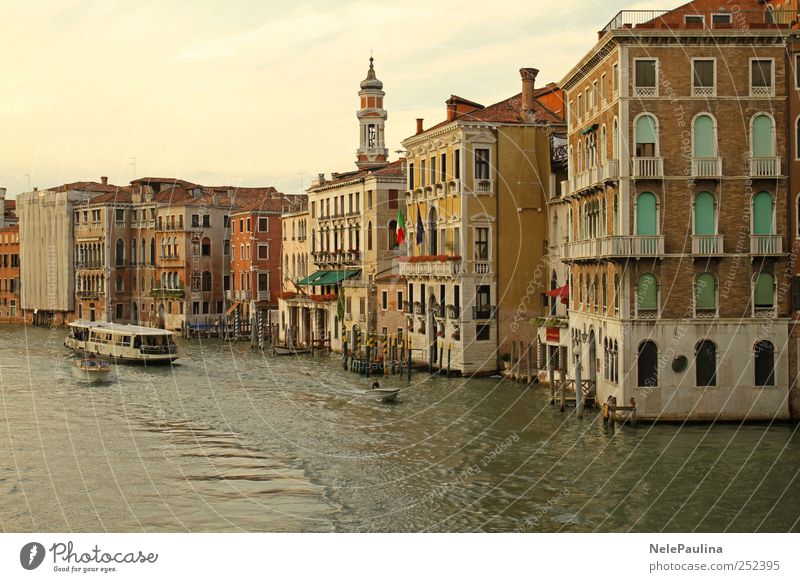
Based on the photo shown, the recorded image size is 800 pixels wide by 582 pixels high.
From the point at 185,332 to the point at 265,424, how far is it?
3606cm

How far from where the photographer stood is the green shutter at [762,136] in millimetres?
24344

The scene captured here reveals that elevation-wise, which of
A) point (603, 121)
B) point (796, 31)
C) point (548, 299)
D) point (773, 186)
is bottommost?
point (548, 299)

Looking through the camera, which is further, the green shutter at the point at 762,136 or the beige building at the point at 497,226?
the beige building at the point at 497,226

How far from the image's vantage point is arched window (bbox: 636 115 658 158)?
80.0 feet

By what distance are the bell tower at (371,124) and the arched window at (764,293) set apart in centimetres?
2943

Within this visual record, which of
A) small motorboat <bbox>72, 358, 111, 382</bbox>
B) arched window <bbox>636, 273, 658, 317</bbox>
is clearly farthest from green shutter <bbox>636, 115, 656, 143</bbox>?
small motorboat <bbox>72, 358, 111, 382</bbox>

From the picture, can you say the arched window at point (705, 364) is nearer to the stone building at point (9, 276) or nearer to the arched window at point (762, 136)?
the arched window at point (762, 136)

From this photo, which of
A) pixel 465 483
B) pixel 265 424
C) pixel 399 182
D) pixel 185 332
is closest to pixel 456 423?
pixel 265 424

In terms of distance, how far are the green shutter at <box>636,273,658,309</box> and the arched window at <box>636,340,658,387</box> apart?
849mm

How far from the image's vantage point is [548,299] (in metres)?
35.3

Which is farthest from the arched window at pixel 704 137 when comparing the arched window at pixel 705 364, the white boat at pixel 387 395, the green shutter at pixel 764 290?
the white boat at pixel 387 395

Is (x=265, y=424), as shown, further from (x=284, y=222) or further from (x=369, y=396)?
(x=284, y=222)

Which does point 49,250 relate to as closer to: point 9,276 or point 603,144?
point 9,276

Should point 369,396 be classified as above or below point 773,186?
below
